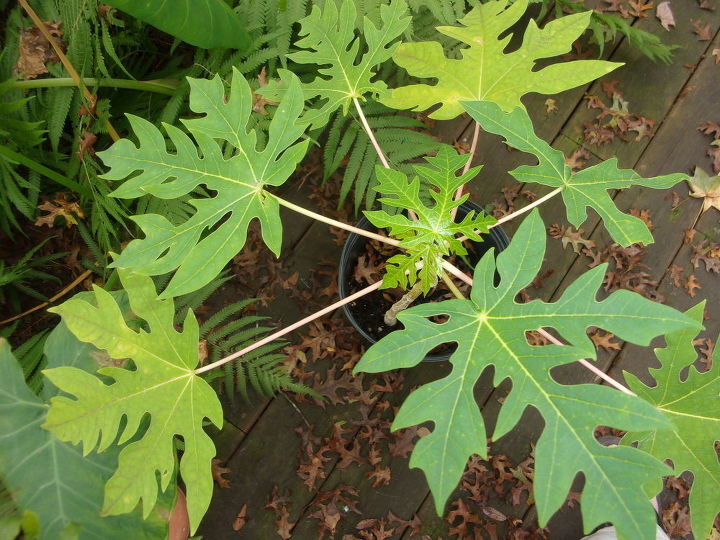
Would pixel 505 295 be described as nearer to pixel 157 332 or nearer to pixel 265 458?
pixel 157 332

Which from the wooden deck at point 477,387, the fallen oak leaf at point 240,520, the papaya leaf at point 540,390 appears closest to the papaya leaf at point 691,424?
the papaya leaf at point 540,390

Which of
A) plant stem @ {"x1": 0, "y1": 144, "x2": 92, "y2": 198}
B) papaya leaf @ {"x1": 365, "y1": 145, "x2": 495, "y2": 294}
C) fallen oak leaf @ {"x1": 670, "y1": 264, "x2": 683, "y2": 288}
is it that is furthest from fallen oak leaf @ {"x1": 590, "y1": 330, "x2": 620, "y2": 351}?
plant stem @ {"x1": 0, "y1": 144, "x2": 92, "y2": 198}

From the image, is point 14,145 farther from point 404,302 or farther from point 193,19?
point 404,302

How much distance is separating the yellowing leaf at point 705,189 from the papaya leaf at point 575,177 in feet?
4.22

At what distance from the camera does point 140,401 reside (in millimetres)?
1344

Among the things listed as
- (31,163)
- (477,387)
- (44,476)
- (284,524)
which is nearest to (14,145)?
(31,163)

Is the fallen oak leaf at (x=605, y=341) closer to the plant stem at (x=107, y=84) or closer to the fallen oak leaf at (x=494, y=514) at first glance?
the fallen oak leaf at (x=494, y=514)

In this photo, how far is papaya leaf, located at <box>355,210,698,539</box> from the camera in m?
1.09

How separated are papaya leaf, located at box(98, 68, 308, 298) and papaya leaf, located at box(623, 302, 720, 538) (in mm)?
1076

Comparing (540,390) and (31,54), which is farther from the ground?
(31,54)

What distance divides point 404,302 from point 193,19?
105 cm

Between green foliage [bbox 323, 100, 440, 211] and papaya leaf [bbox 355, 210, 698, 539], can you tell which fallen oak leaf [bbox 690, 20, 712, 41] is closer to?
green foliage [bbox 323, 100, 440, 211]

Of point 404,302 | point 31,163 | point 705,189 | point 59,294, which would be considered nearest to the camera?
point 404,302

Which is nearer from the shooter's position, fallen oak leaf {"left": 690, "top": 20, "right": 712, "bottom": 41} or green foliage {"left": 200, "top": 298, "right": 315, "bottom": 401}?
green foliage {"left": 200, "top": 298, "right": 315, "bottom": 401}
